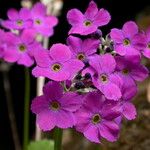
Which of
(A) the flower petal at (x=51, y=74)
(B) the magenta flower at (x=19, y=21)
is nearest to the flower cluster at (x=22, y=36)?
(B) the magenta flower at (x=19, y=21)

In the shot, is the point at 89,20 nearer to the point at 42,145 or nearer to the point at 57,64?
the point at 57,64

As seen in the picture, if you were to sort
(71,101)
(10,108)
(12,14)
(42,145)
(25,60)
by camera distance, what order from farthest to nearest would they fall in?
(10,108), (42,145), (12,14), (25,60), (71,101)

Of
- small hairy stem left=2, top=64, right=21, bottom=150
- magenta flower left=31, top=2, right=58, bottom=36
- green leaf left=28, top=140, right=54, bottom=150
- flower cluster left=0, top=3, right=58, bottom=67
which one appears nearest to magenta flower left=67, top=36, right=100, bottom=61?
flower cluster left=0, top=3, right=58, bottom=67

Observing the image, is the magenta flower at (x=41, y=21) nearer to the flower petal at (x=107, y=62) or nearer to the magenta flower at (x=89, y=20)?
the magenta flower at (x=89, y=20)

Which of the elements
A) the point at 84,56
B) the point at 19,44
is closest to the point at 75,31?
the point at 84,56

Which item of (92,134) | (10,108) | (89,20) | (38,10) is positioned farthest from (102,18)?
(10,108)

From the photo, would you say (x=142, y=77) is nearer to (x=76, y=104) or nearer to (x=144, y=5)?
(x=76, y=104)

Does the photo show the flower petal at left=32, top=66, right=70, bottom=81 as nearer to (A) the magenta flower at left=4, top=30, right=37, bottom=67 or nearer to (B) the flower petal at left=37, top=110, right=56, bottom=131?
(B) the flower petal at left=37, top=110, right=56, bottom=131

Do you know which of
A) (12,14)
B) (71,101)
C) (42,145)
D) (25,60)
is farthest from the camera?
(42,145)
